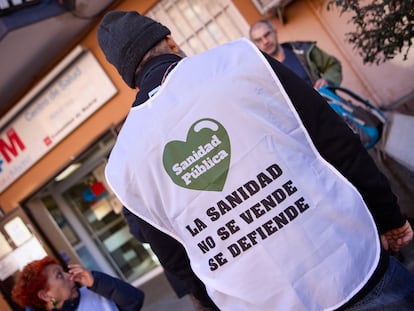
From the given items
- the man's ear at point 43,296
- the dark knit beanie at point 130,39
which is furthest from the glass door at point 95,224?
the dark knit beanie at point 130,39

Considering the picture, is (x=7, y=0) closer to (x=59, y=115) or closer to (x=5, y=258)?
(x=59, y=115)

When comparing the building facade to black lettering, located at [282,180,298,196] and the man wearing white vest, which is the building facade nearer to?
the man wearing white vest

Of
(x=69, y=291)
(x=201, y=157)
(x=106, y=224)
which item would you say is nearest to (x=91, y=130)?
(x=106, y=224)

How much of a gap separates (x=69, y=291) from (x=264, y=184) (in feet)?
7.70

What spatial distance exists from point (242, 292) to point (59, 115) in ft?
21.2

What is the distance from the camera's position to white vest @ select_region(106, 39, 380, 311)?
115cm

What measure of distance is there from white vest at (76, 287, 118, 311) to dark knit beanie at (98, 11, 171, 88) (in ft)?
6.87

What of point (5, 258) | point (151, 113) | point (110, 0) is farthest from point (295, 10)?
point (5, 258)

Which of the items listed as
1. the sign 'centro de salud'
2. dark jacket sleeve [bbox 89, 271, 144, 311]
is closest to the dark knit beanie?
dark jacket sleeve [bbox 89, 271, 144, 311]

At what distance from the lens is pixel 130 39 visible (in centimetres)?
144

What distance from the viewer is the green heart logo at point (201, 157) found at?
3.91ft

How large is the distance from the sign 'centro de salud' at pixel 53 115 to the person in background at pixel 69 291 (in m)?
3.98

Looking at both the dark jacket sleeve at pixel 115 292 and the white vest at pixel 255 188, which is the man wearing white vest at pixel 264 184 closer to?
the white vest at pixel 255 188

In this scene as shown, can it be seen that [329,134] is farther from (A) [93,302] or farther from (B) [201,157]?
(A) [93,302]
